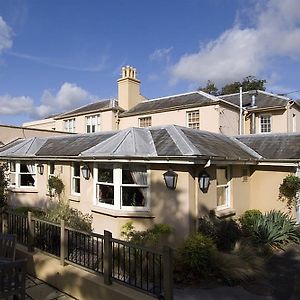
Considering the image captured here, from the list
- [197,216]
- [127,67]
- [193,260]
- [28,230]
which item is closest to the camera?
[193,260]

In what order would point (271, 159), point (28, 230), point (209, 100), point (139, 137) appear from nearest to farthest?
1. point (28, 230)
2. point (139, 137)
3. point (271, 159)
4. point (209, 100)

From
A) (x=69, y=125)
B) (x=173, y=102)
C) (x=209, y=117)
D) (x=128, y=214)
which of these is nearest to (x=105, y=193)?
(x=128, y=214)

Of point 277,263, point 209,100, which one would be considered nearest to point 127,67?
point 209,100

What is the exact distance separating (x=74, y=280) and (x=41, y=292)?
2.99ft

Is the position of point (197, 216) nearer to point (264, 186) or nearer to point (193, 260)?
point (193, 260)

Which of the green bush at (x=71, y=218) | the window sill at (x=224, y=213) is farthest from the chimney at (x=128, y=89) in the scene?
the window sill at (x=224, y=213)

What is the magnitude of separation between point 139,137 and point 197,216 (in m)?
3.49

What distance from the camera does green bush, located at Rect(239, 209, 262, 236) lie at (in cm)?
1110

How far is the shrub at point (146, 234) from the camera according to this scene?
9406 mm

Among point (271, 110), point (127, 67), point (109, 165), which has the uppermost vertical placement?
point (127, 67)

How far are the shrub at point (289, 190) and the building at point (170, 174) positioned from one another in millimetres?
298

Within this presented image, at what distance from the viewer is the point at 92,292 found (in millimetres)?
6566

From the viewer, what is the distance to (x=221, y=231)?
9.91 metres

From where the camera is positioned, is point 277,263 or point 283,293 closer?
point 283,293
